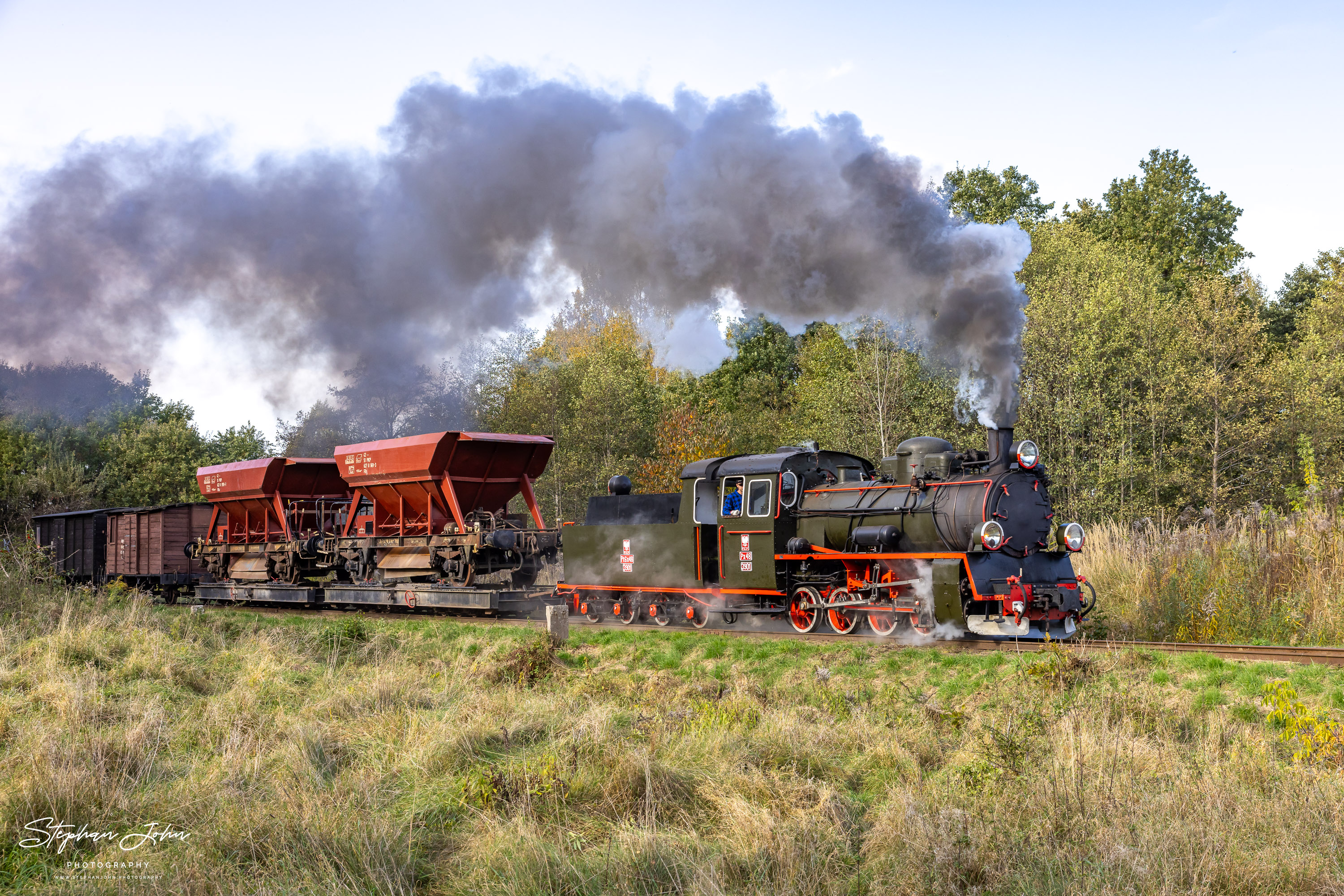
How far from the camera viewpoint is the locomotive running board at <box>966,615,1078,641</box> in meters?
12.2

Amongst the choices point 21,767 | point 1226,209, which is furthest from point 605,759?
point 1226,209

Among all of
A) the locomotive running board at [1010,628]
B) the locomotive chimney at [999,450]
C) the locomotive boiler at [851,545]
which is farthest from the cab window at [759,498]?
the locomotive running board at [1010,628]

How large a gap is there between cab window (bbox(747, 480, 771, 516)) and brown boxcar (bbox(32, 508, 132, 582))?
2024 centimetres

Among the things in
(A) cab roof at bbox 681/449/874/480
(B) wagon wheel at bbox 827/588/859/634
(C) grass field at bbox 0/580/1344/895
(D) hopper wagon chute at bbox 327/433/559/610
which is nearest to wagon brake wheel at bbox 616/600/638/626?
(D) hopper wagon chute at bbox 327/433/559/610


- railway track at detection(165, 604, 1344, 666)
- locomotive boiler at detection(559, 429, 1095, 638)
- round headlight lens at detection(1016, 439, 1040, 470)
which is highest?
round headlight lens at detection(1016, 439, 1040, 470)

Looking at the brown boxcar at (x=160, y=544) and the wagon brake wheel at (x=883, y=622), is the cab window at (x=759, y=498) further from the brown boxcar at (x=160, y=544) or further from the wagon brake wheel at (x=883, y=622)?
the brown boxcar at (x=160, y=544)

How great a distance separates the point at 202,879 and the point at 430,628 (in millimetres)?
11617

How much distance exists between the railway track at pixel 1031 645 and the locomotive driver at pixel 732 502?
189 cm

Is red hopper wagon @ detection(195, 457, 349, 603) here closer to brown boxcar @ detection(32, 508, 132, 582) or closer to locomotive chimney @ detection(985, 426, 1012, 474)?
brown boxcar @ detection(32, 508, 132, 582)

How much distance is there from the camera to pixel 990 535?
489 inches

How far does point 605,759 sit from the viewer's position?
7.53 metres

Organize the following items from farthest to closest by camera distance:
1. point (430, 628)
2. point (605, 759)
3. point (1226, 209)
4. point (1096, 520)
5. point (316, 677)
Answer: point (1226, 209) → point (1096, 520) → point (430, 628) → point (316, 677) → point (605, 759)

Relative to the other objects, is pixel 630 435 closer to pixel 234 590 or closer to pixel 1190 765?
pixel 234 590

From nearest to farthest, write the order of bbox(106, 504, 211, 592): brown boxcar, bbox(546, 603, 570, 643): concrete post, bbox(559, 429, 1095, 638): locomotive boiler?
bbox(559, 429, 1095, 638): locomotive boiler < bbox(546, 603, 570, 643): concrete post < bbox(106, 504, 211, 592): brown boxcar
